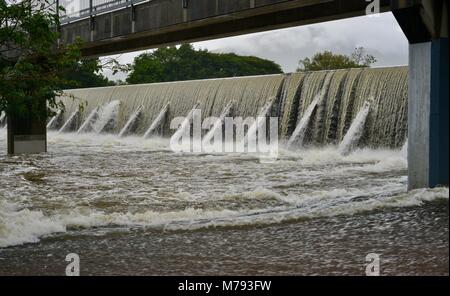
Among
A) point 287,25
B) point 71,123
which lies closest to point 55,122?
point 71,123

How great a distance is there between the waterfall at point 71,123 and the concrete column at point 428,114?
2592 cm

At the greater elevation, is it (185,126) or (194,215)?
(185,126)

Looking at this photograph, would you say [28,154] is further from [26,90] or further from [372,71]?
Answer: [26,90]

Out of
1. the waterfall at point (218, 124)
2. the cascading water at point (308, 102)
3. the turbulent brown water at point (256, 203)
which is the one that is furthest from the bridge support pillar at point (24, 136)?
the waterfall at point (218, 124)

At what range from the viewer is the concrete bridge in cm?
916

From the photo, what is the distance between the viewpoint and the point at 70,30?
67.6 ft

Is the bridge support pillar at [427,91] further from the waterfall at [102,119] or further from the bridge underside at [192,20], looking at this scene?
the waterfall at [102,119]

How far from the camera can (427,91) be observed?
9250 millimetres

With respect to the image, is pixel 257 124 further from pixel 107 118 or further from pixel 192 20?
pixel 107 118

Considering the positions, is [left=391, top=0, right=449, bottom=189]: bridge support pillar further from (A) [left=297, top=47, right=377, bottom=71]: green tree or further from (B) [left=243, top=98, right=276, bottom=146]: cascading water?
(A) [left=297, top=47, right=377, bottom=71]: green tree

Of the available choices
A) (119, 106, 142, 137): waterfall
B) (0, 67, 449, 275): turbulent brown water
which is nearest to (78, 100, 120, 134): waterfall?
(119, 106, 142, 137): waterfall

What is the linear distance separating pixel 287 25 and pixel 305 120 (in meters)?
5.70
